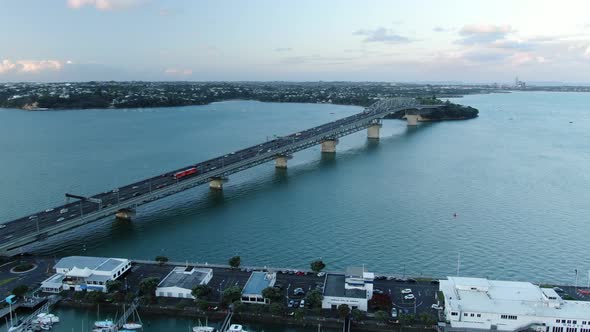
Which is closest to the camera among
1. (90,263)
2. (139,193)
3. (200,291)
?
(200,291)

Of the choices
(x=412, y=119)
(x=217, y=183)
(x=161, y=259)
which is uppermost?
(x=412, y=119)

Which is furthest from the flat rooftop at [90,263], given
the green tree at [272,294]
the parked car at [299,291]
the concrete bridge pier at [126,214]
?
the parked car at [299,291]

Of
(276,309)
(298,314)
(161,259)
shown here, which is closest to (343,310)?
(298,314)

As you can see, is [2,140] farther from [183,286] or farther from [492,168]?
[492,168]

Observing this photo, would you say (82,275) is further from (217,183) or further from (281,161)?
(281,161)

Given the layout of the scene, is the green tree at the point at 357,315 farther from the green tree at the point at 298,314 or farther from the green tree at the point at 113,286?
the green tree at the point at 113,286

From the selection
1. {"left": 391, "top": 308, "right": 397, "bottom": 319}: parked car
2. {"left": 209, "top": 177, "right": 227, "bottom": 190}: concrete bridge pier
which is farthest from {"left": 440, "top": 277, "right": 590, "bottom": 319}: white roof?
{"left": 209, "top": 177, "right": 227, "bottom": 190}: concrete bridge pier

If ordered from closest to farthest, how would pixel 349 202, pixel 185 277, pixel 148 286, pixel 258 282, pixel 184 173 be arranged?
1. pixel 148 286
2. pixel 258 282
3. pixel 185 277
4. pixel 349 202
5. pixel 184 173
